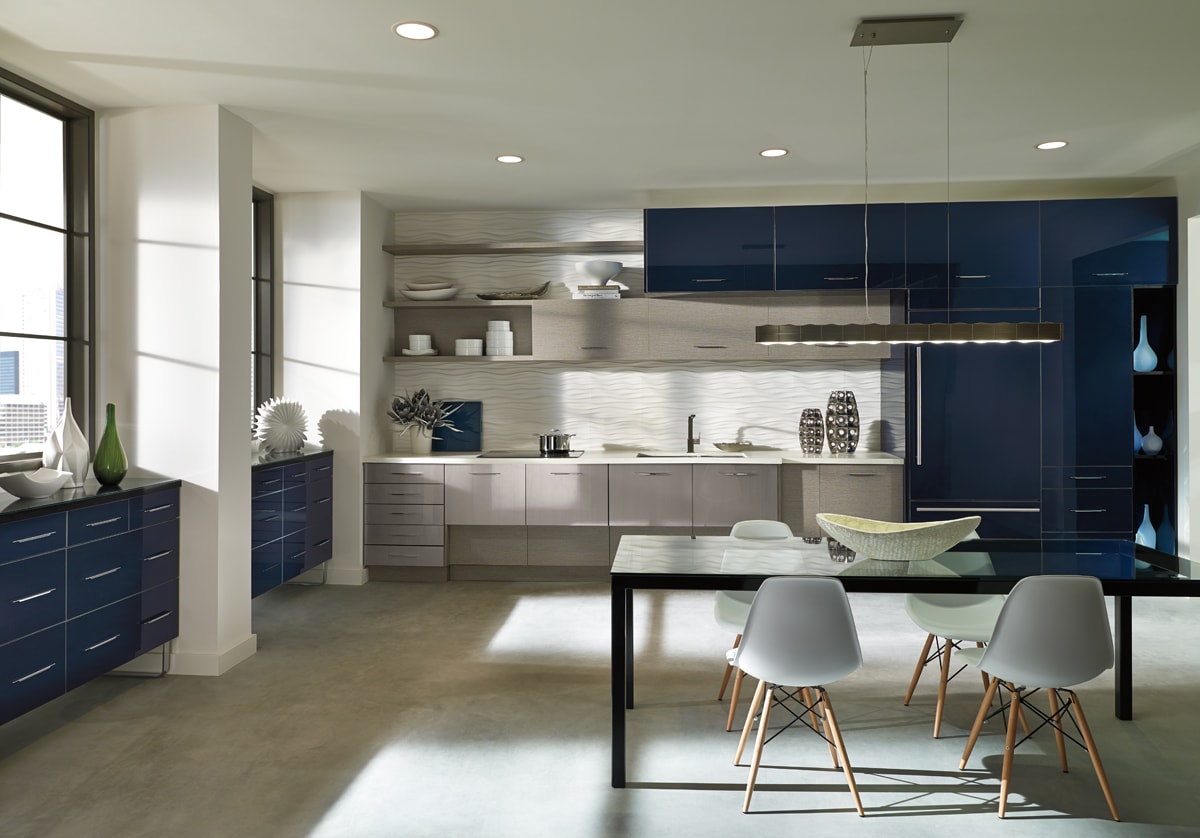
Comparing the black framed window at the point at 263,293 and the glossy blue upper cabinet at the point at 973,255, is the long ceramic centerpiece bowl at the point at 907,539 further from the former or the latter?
the black framed window at the point at 263,293

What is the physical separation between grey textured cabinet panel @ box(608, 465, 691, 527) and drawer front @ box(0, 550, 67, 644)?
3411 millimetres

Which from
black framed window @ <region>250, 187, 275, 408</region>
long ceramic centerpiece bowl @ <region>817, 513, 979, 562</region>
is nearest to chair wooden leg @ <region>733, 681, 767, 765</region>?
long ceramic centerpiece bowl @ <region>817, 513, 979, 562</region>

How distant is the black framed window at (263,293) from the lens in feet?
19.8

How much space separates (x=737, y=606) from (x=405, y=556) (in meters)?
3.13

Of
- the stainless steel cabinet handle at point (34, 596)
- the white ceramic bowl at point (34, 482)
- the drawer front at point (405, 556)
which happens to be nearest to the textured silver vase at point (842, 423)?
the drawer front at point (405, 556)

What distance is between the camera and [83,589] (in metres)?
3.45

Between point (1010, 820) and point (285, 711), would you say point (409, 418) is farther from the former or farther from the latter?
point (1010, 820)

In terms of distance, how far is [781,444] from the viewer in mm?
6523

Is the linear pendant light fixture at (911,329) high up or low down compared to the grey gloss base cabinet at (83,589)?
up

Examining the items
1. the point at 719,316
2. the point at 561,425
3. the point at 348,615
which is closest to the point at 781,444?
the point at 719,316

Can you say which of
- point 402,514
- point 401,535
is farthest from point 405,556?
point 402,514

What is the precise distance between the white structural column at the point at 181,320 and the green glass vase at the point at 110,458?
29 centimetres

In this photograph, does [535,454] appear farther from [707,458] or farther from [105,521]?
[105,521]

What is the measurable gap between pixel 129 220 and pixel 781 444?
441 centimetres
